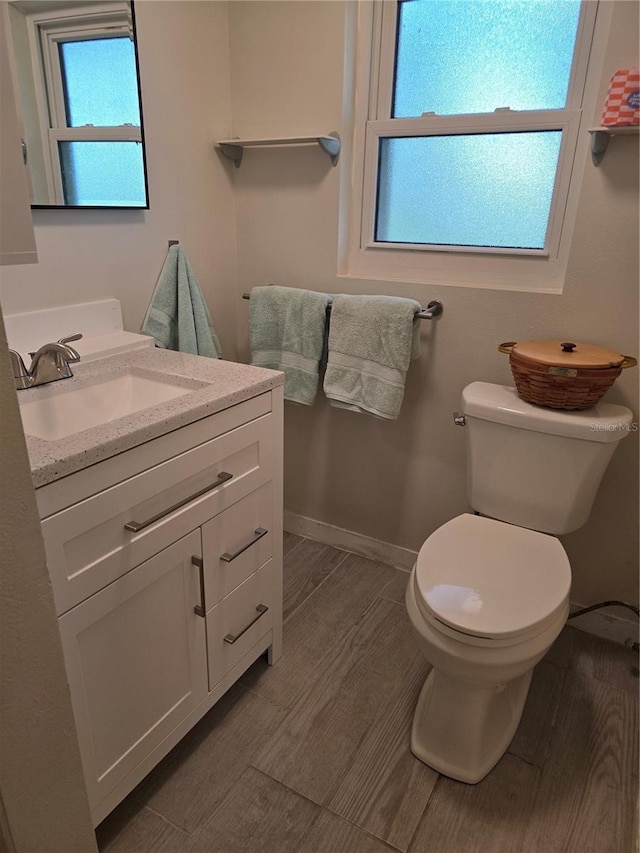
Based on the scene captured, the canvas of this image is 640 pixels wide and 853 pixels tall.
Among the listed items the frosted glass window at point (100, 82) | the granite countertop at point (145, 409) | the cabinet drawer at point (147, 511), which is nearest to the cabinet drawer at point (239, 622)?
the cabinet drawer at point (147, 511)

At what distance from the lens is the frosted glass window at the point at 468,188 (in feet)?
5.27

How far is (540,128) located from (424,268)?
496 mm

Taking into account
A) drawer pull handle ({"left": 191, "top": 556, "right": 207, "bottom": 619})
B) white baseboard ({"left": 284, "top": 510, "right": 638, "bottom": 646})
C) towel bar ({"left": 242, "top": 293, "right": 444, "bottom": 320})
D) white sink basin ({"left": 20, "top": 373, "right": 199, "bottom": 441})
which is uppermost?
towel bar ({"left": 242, "top": 293, "right": 444, "bottom": 320})

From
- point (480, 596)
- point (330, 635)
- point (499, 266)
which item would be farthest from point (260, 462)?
point (499, 266)

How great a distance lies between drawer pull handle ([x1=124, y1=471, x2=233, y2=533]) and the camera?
1062mm

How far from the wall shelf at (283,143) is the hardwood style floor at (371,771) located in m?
1.54

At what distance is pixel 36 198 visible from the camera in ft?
4.41

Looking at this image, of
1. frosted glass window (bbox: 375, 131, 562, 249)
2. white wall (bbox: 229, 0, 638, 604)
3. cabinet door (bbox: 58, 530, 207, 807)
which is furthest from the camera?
frosted glass window (bbox: 375, 131, 562, 249)

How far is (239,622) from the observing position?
1452 millimetres

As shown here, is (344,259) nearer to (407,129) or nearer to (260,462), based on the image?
(407,129)

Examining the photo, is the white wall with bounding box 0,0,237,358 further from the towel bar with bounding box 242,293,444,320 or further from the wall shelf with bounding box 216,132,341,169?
the towel bar with bounding box 242,293,444,320

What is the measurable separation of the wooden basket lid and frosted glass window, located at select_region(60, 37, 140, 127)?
1.25 m

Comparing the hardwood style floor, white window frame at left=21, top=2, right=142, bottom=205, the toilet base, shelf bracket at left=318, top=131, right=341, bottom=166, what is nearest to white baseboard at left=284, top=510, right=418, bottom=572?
the hardwood style floor

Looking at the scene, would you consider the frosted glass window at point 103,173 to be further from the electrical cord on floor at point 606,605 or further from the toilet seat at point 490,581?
the electrical cord on floor at point 606,605
